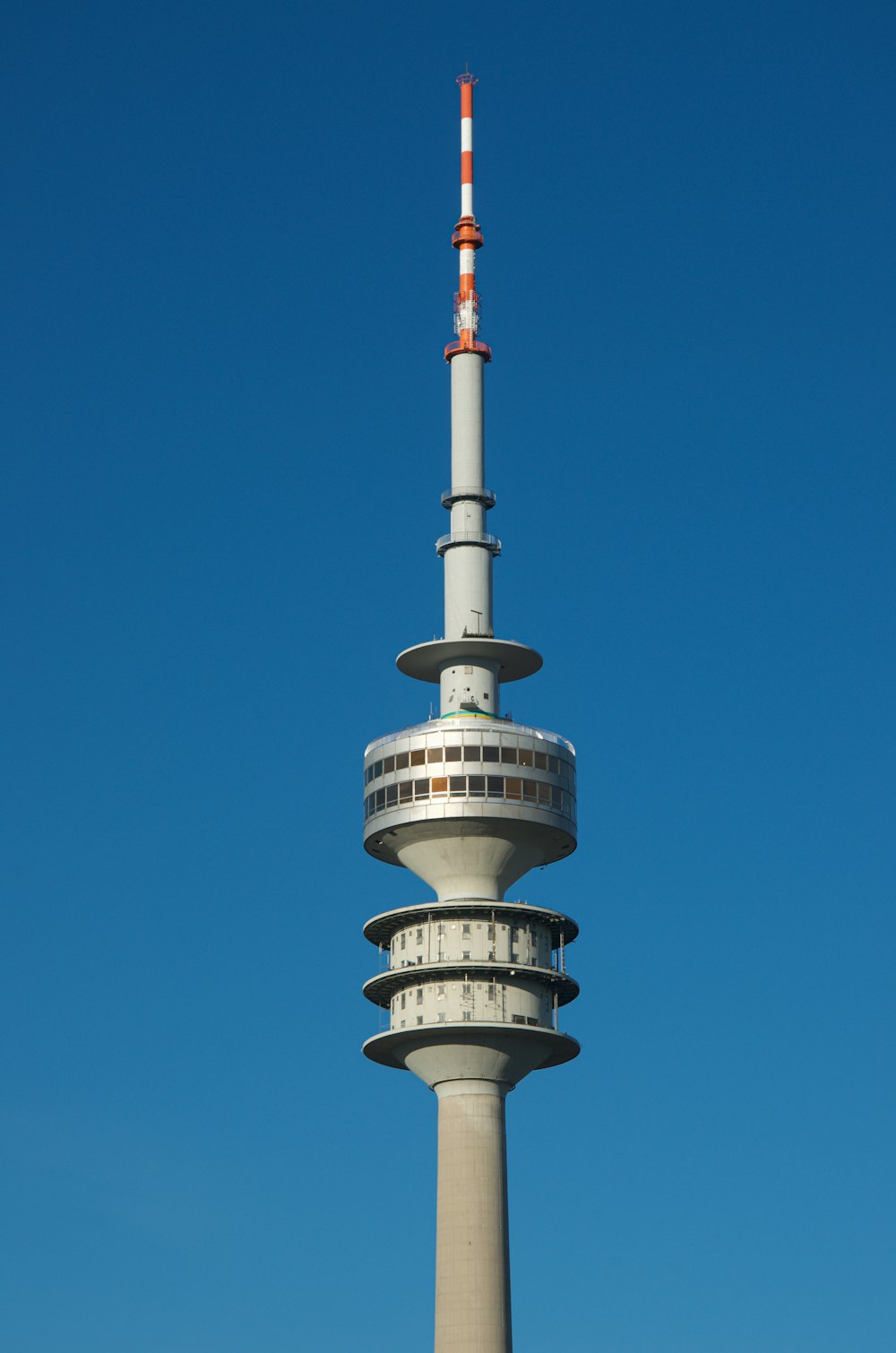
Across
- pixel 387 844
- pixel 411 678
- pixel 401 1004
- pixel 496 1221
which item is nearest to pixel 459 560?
pixel 411 678

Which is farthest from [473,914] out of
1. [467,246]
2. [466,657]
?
[467,246]

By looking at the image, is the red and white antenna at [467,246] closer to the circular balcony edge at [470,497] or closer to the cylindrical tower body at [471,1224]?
the circular balcony edge at [470,497]

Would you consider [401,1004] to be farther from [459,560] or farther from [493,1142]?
[459,560]

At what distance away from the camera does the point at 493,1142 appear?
13900 centimetres

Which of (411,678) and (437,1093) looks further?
(411,678)

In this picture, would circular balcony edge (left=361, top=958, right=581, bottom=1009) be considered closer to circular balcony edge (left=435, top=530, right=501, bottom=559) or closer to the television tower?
the television tower

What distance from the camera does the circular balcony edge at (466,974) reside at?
13988 cm

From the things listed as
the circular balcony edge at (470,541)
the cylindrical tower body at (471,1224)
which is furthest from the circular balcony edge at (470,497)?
the cylindrical tower body at (471,1224)

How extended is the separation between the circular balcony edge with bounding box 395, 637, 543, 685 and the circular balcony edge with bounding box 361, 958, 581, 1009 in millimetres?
19769

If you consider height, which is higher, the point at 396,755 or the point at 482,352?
the point at 482,352

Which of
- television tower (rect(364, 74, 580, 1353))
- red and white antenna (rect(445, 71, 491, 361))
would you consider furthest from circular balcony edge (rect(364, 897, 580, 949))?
red and white antenna (rect(445, 71, 491, 361))

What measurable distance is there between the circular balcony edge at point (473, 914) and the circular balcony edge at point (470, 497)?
1077 inches

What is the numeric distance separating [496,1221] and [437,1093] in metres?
8.68

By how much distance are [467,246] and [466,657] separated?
101 ft
